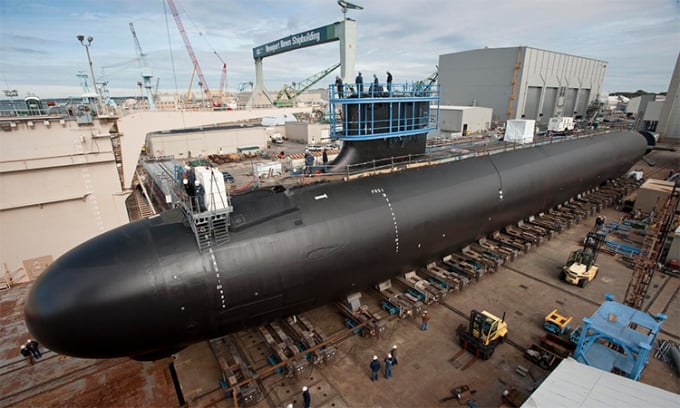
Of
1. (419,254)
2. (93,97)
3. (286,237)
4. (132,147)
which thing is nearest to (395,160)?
(419,254)

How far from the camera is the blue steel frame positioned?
12195mm

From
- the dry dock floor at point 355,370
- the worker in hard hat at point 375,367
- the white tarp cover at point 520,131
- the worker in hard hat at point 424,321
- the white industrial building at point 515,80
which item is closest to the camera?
the dry dock floor at point 355,370

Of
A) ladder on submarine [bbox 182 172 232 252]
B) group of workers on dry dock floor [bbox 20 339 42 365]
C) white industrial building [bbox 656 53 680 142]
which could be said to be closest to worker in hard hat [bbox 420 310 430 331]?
ladder on submarine [bbox 182 172 232 252]

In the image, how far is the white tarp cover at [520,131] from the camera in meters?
20.1

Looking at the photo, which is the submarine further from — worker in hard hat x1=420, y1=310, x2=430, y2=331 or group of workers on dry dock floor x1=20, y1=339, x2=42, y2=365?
group of workers on dry dock floor x1=20, y1=339, x2=42, y2=365

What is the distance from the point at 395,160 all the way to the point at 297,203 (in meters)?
5.80

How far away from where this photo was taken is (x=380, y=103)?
12484mm

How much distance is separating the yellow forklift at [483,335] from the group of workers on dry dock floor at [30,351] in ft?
42.1

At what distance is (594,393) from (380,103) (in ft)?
34.1

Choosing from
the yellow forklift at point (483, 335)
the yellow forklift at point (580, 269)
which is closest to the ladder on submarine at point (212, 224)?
the yellow forklift at point (483, 335)

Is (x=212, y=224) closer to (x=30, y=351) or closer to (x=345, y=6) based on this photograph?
(x=30, y=351)

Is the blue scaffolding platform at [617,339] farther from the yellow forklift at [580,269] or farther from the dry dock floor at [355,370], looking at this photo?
the yellow forklift at [580,269]

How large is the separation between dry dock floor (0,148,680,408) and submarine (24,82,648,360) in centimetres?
130

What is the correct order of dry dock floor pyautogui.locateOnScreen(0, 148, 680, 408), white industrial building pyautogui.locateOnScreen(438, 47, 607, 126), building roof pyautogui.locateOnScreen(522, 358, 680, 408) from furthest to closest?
1. white industrial building pyautogui.locateOnScreen(438, 47, 607, 126)
2. dry dock floor pyautogui.locateOnScreen(0, 148, 680, 408)
3. building roof pyautogui.locateOnScreen(522, 358, 680, 408)
